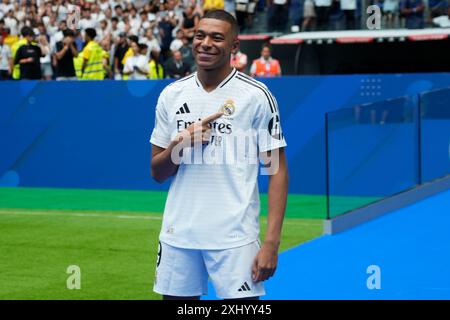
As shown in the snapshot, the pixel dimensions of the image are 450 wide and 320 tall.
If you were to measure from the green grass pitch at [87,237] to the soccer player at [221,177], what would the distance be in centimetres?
460

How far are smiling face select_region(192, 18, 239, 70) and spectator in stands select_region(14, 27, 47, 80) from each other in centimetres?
1645

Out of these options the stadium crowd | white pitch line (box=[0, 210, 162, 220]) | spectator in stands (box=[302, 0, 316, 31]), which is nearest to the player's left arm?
white pitch line (box=[0, 210, 162, 220])

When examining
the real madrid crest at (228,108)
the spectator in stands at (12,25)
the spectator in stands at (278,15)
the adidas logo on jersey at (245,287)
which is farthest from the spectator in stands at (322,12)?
the adidas logo on jersey at (245,287)

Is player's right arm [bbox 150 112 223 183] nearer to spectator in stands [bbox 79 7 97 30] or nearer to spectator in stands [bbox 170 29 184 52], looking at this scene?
spectator in stands [bbox 170 29 184 52]

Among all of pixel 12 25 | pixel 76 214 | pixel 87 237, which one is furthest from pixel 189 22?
pixel 87 237

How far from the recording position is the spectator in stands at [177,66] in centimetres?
2127

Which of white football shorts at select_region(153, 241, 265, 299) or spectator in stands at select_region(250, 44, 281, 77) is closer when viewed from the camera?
white football shorts at select_region(153, 241, 265, 299)

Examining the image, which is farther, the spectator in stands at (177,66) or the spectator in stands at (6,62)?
the spectator in stands at (6,62)

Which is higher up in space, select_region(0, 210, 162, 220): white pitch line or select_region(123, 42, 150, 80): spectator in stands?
select_region(123, 42, 150, 80): spectator in stands

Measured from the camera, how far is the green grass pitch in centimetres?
1045

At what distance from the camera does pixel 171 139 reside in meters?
5.46

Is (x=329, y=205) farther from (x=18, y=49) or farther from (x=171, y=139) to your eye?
(x=18, y=49)

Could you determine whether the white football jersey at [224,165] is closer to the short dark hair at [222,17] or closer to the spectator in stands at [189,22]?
the short dark hair at [222,17]

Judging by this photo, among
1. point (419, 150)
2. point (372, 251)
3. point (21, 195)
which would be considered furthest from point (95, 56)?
point (372, 251)
